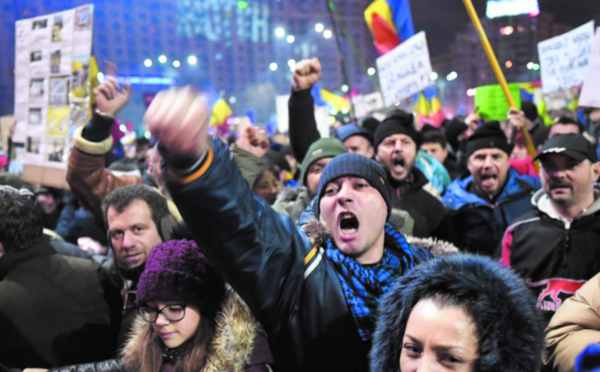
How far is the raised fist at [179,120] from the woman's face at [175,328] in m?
1.17

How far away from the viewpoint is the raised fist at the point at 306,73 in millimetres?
4109

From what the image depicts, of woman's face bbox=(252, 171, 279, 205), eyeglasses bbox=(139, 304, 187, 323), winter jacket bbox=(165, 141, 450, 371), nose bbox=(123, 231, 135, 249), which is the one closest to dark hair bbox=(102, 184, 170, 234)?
nose bbox=(123, 231, 135, 249)

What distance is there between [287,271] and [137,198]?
5.00ft

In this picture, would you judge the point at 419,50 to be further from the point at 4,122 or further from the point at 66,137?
the point at 4,122

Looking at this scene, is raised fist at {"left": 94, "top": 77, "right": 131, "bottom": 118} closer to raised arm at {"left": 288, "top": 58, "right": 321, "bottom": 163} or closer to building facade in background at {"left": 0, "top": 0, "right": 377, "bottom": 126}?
raised arm at {"left": 288, "top": 58, "right": 321, "bottom": 163}

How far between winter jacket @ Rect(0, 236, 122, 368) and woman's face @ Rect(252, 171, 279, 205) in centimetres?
182

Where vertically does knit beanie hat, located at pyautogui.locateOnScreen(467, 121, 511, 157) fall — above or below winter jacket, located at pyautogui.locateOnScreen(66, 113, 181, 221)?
below

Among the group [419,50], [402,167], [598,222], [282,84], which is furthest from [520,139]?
[282,84]

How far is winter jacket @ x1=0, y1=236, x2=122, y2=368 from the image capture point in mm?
2979

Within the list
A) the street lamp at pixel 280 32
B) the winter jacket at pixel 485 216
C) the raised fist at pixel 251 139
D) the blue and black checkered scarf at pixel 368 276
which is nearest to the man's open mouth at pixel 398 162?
the winter jacket at pixel 485 216

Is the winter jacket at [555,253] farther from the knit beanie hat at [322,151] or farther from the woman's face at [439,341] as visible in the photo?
the woman's face at [439,341]


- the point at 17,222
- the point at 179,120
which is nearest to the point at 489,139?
the point at 17,222

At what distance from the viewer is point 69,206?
6.00 metres

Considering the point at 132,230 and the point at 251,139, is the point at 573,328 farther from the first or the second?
the point at 251,139
